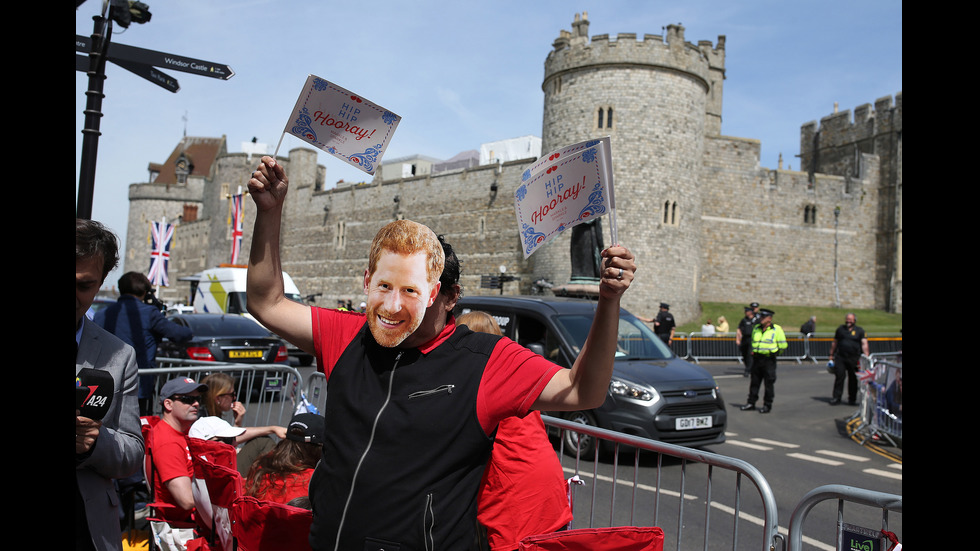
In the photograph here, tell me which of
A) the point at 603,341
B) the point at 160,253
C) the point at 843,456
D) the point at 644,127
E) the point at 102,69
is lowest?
the point at 843,456

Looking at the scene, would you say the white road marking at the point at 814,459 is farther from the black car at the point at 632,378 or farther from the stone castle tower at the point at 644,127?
the stone castle tower at the point at 644,127

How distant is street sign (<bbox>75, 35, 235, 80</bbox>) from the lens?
565cm

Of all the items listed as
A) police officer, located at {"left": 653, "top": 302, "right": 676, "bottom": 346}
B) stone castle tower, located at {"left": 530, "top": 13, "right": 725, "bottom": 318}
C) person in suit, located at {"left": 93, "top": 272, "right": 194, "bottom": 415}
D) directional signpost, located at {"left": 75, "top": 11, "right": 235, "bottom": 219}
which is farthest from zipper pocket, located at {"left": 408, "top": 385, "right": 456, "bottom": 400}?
stone castle tower, located at {"left": 530, "top": 13, "right": 725, "bottom": 318}

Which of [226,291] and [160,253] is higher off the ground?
[160,253]

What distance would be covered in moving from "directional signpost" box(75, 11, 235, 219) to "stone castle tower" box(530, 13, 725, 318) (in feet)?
79.0

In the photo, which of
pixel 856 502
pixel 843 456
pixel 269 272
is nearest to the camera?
pixel 269 272

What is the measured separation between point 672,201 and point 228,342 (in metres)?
22.9

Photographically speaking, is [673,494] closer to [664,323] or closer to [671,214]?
[664,323]

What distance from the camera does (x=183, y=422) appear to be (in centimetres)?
384

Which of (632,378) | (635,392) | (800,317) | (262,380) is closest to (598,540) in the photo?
(262,380)

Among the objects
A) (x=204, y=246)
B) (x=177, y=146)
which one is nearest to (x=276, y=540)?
(x=204, y=246)

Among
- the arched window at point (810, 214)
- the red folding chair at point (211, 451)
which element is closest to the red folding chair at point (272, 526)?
the red folding chair at point (211, 451)

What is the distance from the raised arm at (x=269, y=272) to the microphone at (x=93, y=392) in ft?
A: 1.55

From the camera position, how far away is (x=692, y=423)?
715cm
